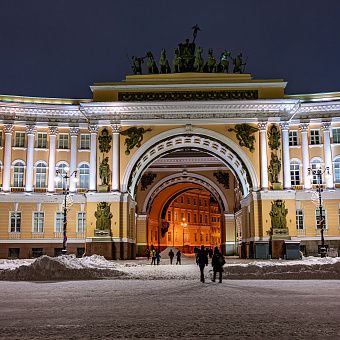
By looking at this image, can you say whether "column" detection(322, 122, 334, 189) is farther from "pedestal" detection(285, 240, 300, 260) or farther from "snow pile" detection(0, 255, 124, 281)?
"snow pile" detection(0, 255, 124, 281)

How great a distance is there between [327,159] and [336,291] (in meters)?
27.0

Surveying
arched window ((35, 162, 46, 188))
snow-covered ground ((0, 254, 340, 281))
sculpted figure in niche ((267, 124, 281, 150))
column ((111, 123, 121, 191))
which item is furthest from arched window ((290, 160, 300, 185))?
arched window ((35, 162, 46, 188))

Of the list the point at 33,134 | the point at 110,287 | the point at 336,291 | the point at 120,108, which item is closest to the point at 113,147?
the point at 120,108

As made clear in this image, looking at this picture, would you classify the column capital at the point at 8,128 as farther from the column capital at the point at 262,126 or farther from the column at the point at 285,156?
the column at the point at 285,156

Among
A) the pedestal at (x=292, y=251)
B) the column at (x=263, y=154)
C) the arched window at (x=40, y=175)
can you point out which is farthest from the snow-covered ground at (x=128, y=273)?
the arched window at (x=40, y=175)

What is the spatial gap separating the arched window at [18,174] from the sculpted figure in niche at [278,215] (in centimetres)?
2012

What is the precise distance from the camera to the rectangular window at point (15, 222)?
136ft

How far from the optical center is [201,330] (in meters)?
9.34

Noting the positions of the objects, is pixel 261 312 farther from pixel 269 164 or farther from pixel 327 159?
pixel 327 159

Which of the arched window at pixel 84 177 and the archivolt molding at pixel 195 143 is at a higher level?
the archivolt molding at pixel 195 143

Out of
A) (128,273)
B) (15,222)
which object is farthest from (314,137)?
(15,222)

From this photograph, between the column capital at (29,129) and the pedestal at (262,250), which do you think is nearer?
the pedestal at (262,250)

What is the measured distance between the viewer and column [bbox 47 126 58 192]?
41781 mm

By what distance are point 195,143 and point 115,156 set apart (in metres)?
7.51
